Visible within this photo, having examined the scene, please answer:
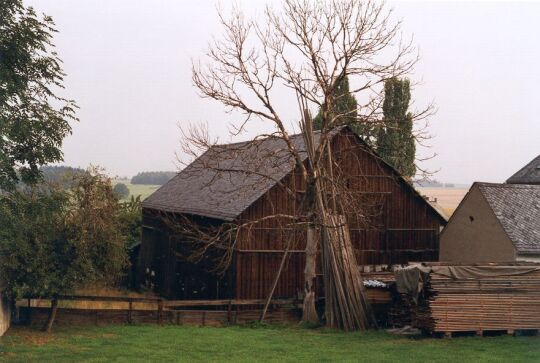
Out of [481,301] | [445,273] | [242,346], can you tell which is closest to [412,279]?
[445,273]

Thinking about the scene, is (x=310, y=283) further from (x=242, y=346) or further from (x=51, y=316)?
(x=51, y=316)

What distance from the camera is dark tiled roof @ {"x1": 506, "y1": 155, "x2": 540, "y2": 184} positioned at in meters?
42.5

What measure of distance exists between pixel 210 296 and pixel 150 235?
1040 centimetres

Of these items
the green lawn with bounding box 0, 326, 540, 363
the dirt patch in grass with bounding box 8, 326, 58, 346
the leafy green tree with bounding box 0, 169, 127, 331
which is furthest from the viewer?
the leafy green tree with bounding box 0, 169, 127, 331

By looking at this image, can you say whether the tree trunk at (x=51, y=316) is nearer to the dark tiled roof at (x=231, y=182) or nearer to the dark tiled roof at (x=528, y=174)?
the dark tiled roof at (x=231, y=182)

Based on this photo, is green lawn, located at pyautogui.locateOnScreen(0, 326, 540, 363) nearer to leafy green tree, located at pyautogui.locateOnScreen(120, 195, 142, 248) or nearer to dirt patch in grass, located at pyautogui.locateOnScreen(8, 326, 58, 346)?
dirt patch in grass, located at pyautogui.locateOnScreen(8, 326, 58, 346)

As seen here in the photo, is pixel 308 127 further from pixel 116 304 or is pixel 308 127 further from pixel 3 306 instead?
pixel 116 304

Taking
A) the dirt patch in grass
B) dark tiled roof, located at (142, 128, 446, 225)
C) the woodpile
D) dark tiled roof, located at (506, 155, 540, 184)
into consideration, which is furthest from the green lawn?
dark tiled roof, located at (506, 155, 540, 184)

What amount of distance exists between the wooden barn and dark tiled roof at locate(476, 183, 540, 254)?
3324 mm

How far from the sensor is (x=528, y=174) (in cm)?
4347

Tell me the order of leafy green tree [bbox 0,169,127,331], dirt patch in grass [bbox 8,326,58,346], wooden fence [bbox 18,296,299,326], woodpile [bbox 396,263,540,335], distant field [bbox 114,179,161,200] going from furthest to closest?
distant field [bbox 114,179,161,200] < wooden fence [bbox 18,296,299,326] < leafy green tree [bbox 0,169,127,331] < woodpile [bbox 396,263,540,335] < dirt patch in grass [bbox 8,326,58,346]

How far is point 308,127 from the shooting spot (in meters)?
23.2

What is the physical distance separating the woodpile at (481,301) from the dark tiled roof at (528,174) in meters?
23.7

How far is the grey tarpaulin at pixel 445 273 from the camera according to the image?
19938 mm
